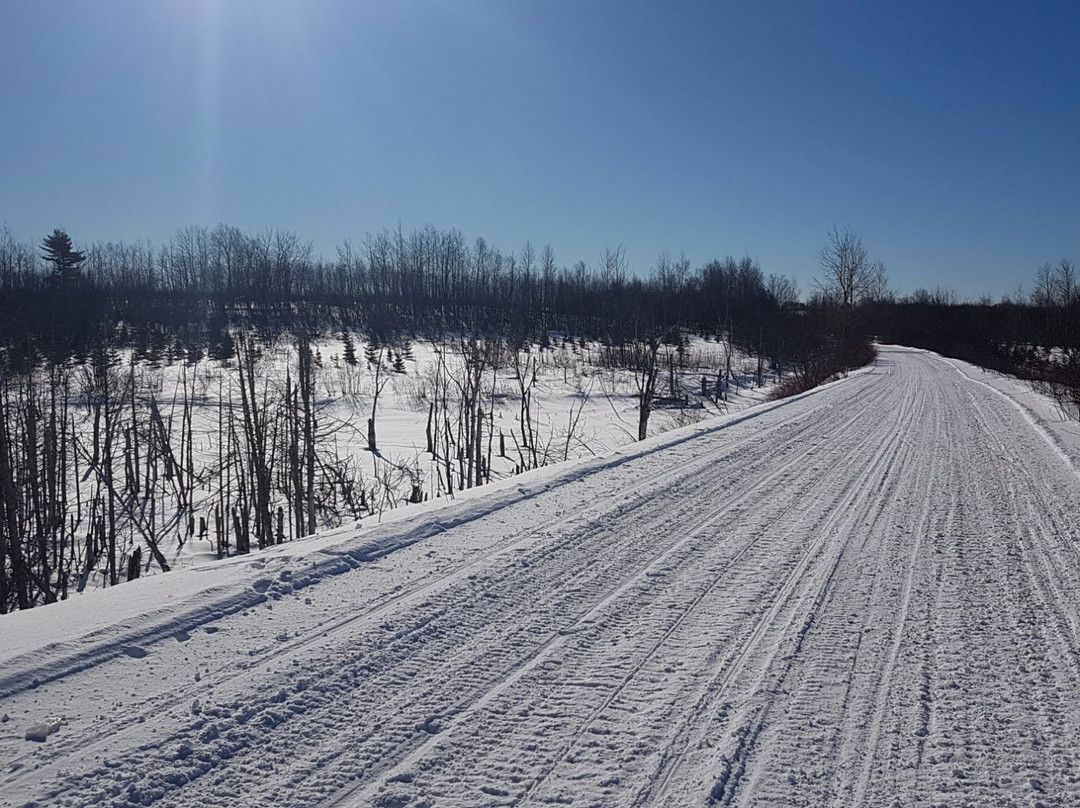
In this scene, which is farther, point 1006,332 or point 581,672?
point 1006,332

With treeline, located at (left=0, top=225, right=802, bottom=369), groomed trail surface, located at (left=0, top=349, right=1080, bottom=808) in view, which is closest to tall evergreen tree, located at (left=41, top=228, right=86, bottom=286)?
treeline, located at (left=0, top=225, right=802, bottom=369)

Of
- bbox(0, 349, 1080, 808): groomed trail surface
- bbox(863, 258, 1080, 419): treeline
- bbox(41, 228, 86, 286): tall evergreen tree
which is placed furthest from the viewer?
bbox(41, 228, 86, 286): tall evergreen tree

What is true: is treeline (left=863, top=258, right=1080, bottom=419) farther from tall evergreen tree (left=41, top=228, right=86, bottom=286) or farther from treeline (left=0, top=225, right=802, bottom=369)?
tall evergreen tree (left=41, top=228, right=86, bottom=286)

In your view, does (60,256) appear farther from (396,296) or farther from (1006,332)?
(1006,332)

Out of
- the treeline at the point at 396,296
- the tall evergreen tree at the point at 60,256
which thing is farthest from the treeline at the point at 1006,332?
the tall evergreen tree at the point at 60,256

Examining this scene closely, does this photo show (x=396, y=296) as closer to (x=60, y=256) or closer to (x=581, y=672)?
(x=60, y=256)

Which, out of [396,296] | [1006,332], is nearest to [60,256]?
[396,296]

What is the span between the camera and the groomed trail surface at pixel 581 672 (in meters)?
2.47

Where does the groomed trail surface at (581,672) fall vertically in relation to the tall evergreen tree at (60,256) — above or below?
below

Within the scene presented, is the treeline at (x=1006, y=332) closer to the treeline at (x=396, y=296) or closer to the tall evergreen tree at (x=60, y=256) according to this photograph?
the treeline at (x=396, y=296)

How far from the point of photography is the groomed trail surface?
8.11 ft

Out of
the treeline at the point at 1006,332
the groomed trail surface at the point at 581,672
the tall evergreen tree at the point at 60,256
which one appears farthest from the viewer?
the tall evergreen tree at the point at 60,256

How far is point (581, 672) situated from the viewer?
3270 mm

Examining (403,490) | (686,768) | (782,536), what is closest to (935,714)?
(686,768)
